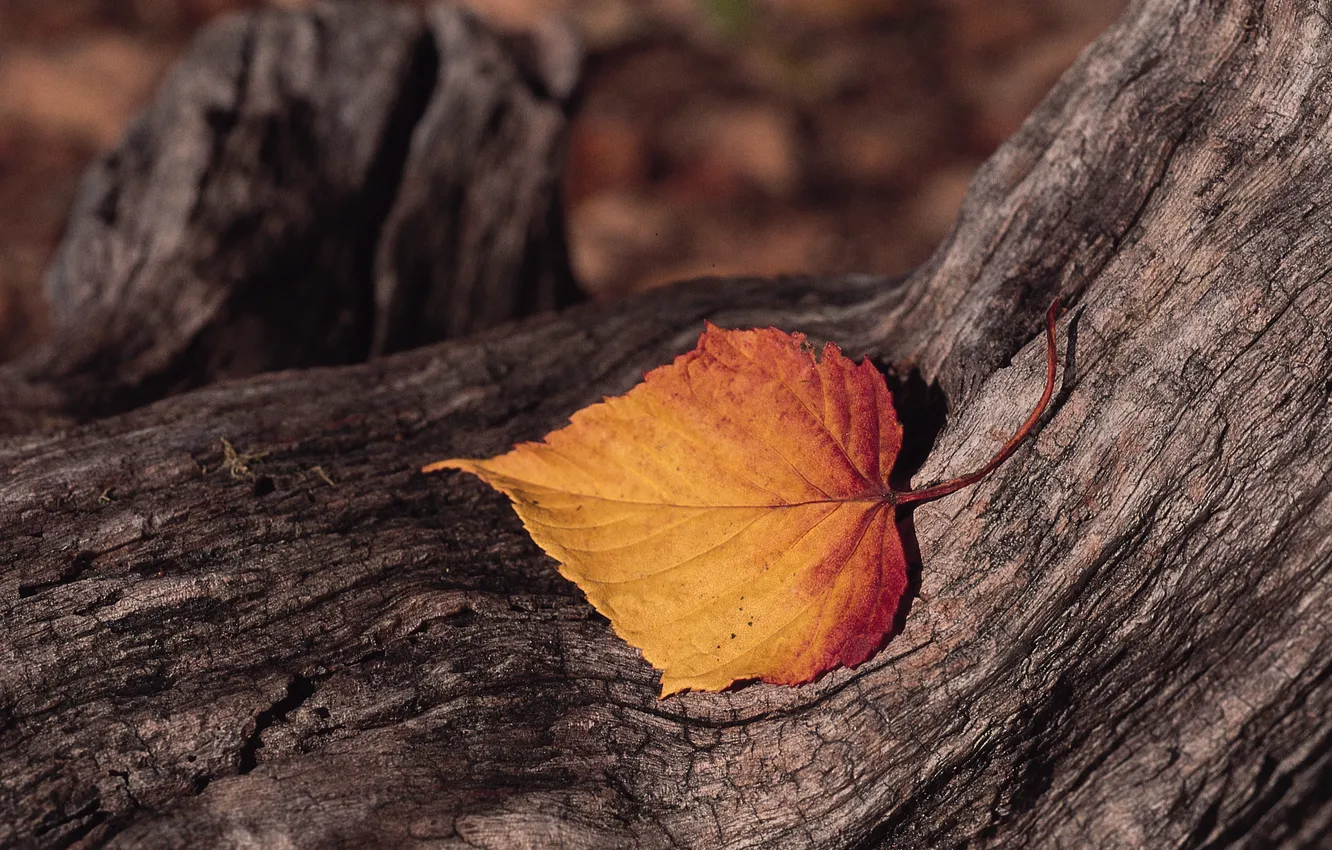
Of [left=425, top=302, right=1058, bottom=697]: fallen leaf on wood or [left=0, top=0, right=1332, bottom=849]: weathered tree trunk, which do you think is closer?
[left=0, top=0, right=1332, bottom=849]: weathered tree trunk

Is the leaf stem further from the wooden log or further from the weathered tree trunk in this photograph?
the wooden log

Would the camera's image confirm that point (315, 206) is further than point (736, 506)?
Yes

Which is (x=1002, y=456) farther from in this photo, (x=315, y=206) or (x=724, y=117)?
(x=724, y=117)

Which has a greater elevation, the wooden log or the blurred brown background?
the blurred brown background

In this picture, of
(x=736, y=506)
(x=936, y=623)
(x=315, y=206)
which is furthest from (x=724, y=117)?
(x=936, y=623)

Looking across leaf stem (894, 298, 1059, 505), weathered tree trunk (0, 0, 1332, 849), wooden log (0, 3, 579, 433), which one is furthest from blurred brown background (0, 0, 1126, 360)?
leaf stem (894, 298, 1059, 505)

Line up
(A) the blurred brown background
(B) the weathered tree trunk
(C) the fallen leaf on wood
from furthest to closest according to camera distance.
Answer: (A) the blurred brown background
(C) the fallen leaf on wood
(B) the weathered tree trunk

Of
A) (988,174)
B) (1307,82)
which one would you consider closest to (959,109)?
(988,174)

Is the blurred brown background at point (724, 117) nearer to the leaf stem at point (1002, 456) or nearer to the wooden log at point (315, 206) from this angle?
the wooden log at point (315, 206)
